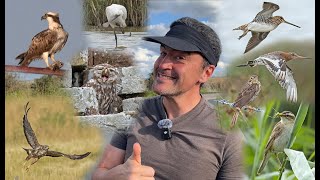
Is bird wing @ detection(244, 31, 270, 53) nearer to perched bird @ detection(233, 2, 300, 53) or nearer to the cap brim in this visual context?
perched bird @ detection(233, 2, 300, 53)

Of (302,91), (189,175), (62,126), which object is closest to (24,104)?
(62,126)

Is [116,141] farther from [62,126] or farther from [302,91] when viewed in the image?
[302,91]

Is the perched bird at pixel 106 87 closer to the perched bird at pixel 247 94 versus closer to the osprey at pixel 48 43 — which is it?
the osprey at pixel 48 43

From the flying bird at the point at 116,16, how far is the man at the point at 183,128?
11cm

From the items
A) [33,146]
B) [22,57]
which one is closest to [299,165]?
[33,146]

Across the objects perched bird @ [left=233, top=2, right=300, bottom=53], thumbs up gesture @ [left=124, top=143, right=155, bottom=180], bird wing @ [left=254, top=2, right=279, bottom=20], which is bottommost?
thumbs up gesture @ [left=124, top=143, right=155, bottom=180]

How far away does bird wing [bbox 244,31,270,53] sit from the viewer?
3016 millimetres

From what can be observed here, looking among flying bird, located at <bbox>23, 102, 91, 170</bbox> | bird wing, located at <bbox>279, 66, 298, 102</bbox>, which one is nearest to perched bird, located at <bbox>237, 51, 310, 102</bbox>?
bird wing, located at <bbox>279, 66, 298, 102</bbox>

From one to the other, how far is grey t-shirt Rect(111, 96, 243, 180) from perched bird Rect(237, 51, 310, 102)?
0.24m

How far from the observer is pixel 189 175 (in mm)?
2955

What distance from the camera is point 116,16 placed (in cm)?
302

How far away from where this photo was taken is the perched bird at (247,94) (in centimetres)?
299

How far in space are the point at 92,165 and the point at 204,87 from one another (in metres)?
0.49

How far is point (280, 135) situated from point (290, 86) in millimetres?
180
